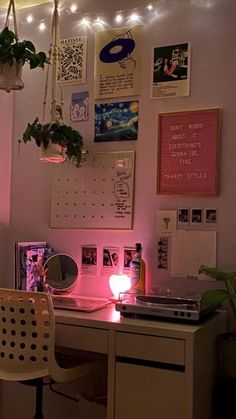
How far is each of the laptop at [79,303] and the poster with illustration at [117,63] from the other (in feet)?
4.07

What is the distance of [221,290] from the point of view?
7.61 ft

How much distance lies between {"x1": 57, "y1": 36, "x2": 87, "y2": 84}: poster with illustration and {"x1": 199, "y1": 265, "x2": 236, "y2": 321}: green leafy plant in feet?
4.79

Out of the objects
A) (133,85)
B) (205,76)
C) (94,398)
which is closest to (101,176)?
(133,85)

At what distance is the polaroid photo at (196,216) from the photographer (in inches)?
105

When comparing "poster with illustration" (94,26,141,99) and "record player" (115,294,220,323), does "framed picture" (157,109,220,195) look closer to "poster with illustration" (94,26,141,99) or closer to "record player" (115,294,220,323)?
"poster with illustration" (94,26,141,99)

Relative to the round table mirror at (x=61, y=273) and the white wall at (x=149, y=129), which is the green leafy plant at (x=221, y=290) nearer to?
the white wall at (x=149, y=129)

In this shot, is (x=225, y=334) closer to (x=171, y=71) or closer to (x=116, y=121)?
(x=116, y=121)

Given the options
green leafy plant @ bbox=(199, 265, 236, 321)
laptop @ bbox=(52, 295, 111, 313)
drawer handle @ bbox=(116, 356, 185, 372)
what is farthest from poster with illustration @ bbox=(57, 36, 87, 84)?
drawer handle @ bbox=(116, 356, 185, 372)

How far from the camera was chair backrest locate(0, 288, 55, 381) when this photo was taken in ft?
7.45

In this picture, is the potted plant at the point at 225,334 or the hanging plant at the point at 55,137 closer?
the potted plant at the point at 225,334

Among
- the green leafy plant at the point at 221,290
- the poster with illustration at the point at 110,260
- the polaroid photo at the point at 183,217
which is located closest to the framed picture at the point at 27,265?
the poster with illustration at the point at 110,260

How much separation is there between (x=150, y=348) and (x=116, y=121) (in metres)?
1.38

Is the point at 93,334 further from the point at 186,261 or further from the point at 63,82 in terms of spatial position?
the point at 63,82

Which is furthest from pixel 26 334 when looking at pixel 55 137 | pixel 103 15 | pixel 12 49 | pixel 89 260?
pixel 103 15
